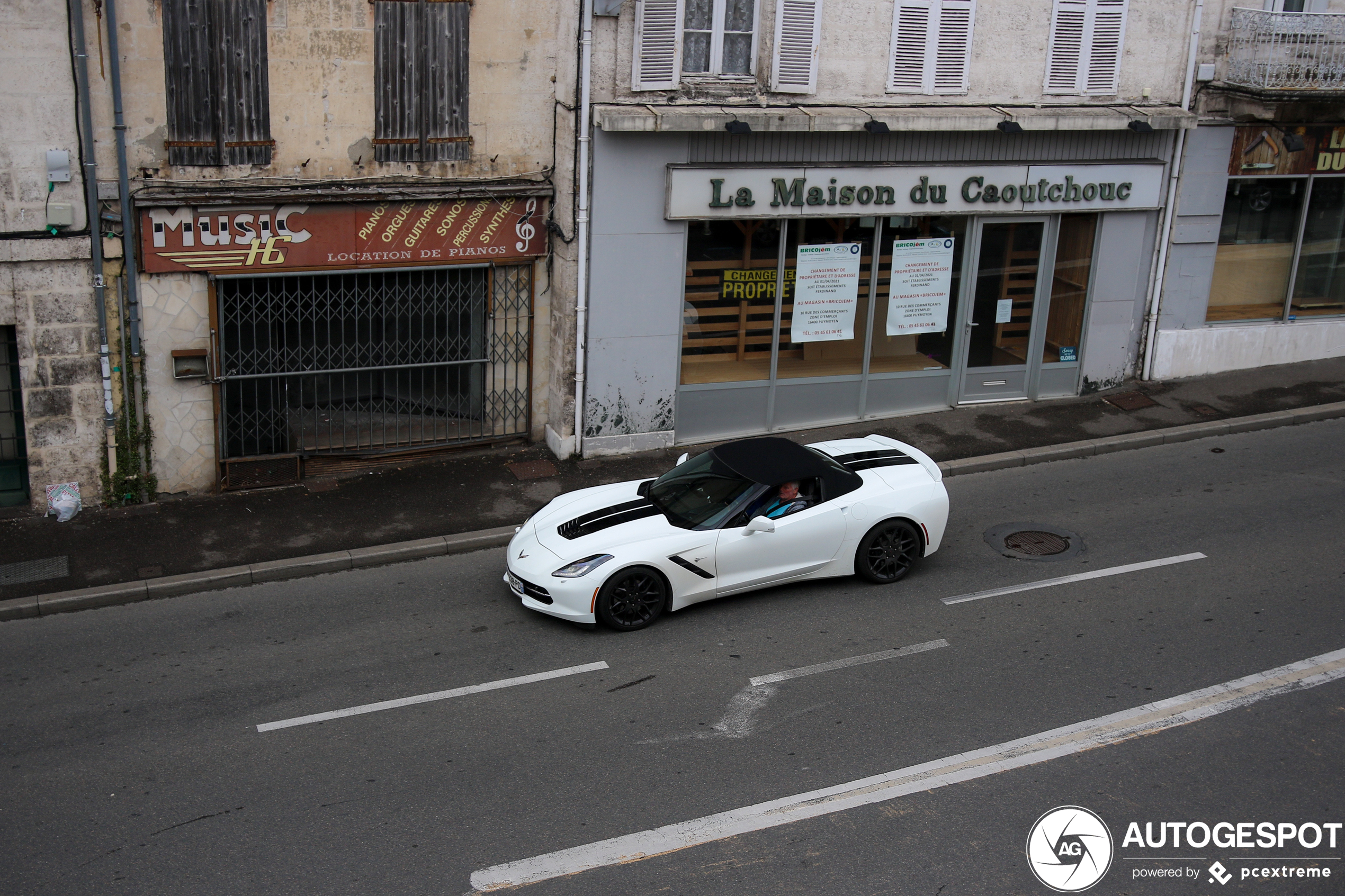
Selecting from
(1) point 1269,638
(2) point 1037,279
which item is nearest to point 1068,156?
(2) point 1037,279

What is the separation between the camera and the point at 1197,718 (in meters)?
8.43

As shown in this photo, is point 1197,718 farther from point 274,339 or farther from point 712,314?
point 274,339

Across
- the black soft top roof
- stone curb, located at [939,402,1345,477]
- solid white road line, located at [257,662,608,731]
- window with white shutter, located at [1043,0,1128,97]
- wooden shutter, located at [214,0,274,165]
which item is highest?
window with white shutter, located at [1043,0,1128,97]

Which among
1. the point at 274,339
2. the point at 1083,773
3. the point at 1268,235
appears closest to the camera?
the point at 1083,773

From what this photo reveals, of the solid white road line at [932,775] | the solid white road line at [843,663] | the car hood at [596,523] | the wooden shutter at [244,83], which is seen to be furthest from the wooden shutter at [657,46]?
the solid white road line at [932,775]

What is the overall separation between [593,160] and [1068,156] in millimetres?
6102

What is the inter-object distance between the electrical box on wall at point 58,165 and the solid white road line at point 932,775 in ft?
26.8

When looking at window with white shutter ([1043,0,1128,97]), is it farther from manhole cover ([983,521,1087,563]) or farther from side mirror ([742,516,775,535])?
side mirror ([742,516,775,535])

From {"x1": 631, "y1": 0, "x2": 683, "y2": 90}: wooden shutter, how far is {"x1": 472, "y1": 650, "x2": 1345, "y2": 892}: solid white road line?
8.06 metres

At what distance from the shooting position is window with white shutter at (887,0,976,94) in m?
13.7

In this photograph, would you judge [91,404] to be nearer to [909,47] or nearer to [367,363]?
[367,363]

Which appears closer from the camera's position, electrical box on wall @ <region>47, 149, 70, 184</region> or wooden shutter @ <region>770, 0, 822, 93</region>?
electrical box on wall @ <region>47, 149, 70, 184</region>

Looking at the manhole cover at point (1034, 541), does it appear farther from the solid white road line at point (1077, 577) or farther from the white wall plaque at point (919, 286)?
the white wall plaque at point (919, 286)

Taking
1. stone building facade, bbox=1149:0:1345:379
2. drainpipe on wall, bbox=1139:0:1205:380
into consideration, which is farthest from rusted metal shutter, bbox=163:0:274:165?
stone building facade, bbox=1149:0:1345:379
